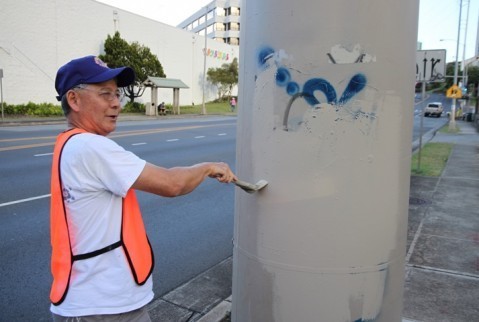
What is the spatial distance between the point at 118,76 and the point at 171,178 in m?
0.57

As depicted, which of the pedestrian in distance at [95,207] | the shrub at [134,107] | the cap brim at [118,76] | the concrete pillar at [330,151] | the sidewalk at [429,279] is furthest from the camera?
the shrub at [134,107]

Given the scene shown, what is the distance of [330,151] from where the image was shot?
90.9 inches

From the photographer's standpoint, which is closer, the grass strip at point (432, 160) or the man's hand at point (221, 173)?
the man's hand at point (221, 173)

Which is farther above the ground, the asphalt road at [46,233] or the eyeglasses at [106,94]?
the eyeglasses at [106,94]

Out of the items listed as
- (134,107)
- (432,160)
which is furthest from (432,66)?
(134,107)

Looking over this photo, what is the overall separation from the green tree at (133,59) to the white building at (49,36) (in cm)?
107

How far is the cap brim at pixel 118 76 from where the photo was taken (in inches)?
79.4

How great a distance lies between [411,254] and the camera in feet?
18.2

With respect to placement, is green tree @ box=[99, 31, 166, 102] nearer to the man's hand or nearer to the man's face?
the man's face

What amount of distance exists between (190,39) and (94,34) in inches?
637

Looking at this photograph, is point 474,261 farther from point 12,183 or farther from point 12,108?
point 12,108

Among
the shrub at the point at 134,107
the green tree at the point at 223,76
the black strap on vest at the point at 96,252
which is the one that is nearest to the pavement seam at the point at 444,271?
the black strap on vest at the point at 96,252

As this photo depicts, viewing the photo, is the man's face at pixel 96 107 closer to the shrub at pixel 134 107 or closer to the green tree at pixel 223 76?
the shrub at pixel 134 107

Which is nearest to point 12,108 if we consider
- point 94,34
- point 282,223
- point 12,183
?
point 94,34
